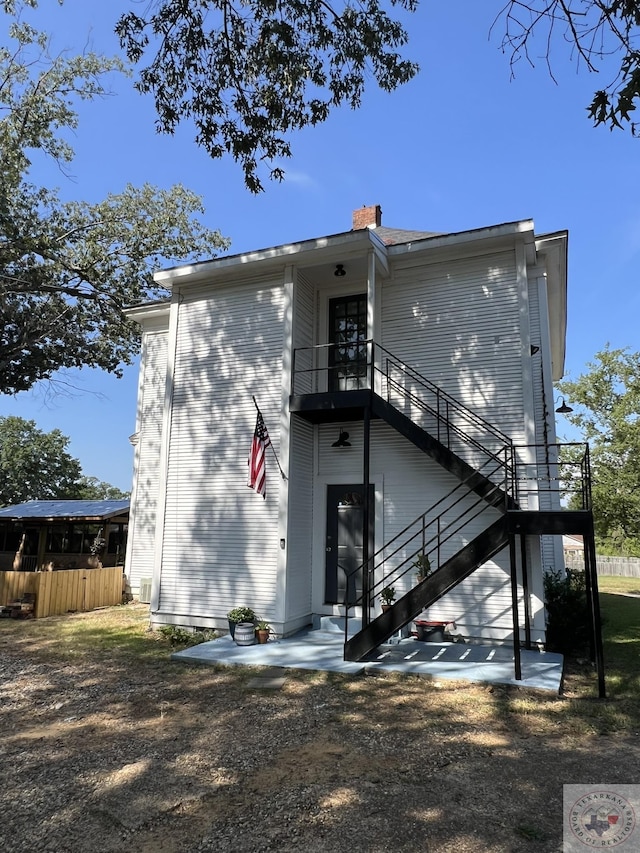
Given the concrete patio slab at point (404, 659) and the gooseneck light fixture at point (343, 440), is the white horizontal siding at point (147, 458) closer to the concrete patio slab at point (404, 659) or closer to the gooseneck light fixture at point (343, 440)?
the concrete patio slab at point (404, 659)

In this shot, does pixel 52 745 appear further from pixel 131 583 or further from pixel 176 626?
pixel 131 583

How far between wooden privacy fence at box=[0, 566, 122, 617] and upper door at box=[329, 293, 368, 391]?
7.87 meters

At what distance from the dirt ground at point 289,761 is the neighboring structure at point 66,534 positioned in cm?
1057

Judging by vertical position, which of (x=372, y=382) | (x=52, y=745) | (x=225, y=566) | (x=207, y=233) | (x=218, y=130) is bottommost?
(x=52, y=745)

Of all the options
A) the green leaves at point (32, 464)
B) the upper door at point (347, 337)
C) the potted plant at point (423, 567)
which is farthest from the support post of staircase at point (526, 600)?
the green leaves at point (32, 464)

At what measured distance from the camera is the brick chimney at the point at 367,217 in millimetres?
15211

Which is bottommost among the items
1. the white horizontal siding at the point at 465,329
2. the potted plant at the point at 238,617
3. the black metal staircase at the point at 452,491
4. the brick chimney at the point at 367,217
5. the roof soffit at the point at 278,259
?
the potted plant at the point at 238,617

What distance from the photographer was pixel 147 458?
14.7 meters

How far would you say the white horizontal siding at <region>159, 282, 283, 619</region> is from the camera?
978 centimetres

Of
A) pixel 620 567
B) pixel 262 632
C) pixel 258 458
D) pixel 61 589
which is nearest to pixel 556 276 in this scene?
pixel 258 458

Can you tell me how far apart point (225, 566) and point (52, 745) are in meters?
4.93

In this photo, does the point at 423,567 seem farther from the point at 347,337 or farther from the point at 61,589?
the point at 61,589

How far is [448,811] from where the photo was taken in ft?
12.5

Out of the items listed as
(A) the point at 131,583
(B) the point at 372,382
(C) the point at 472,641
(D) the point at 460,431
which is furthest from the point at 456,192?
(A) the point at 131,583
